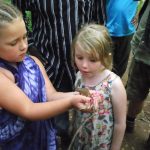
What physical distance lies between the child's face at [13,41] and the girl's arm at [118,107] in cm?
70

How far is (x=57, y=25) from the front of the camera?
2449mm

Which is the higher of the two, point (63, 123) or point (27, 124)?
point (27, 124)

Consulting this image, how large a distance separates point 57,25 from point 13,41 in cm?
81

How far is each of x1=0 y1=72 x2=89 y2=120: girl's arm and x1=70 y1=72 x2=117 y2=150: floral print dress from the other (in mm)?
409

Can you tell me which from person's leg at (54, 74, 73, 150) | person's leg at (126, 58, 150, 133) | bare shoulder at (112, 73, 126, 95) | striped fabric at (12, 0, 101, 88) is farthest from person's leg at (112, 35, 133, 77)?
bare shoulder at (112, 73, 126, 95)

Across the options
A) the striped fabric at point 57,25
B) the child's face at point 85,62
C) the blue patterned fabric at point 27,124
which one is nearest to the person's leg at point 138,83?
the striped fabric at point 57,25

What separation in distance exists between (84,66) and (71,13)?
0.52m

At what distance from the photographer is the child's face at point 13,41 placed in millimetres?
1664

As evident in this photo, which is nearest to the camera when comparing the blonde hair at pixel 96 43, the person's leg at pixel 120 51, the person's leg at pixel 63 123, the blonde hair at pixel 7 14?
the blonde hair at pixel 7 14

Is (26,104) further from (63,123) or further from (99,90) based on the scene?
(63,123)

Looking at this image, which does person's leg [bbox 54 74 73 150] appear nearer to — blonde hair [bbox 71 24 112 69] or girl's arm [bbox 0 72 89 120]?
blonde hair [bbox 71 24 112 69]

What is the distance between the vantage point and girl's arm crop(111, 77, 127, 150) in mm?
2146

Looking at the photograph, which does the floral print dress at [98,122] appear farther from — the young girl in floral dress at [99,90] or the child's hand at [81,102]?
the child's hand at [81,102]

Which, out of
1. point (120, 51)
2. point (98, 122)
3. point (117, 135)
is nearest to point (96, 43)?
point (98, 122)
